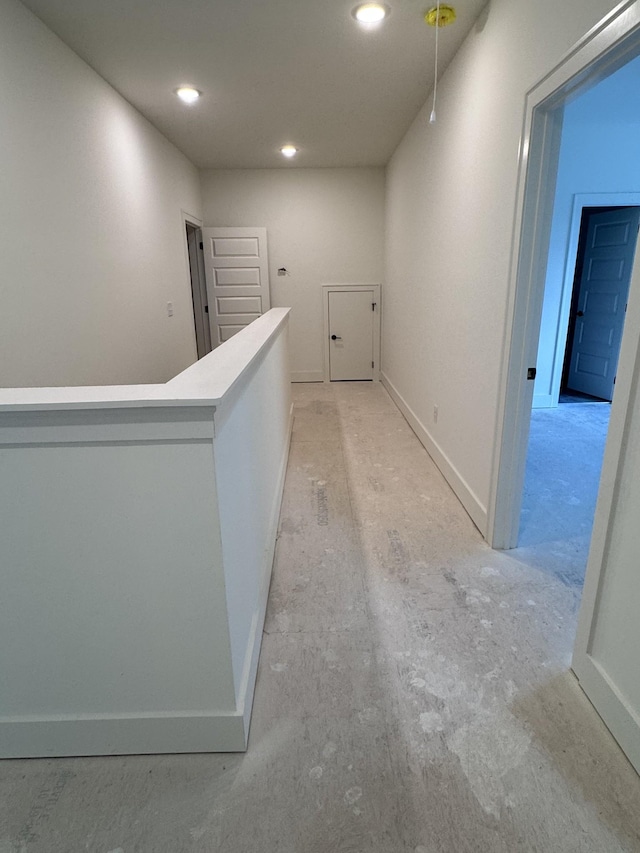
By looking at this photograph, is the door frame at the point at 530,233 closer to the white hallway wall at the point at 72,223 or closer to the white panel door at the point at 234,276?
the white hallway wall at the point at 72,223

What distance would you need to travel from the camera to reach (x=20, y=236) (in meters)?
2.07

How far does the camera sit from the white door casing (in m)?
4.48

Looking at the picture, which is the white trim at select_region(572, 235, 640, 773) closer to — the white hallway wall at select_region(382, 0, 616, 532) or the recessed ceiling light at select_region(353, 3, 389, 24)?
the white hallway wall at select_region(382, 0, 616, 532)

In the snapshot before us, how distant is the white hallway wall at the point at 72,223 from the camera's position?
6.67ft

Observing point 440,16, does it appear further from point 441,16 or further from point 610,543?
point 610,543

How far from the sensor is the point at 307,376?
593 centimetres

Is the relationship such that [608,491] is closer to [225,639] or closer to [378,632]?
[378,632]

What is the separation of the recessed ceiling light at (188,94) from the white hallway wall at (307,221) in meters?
2.11

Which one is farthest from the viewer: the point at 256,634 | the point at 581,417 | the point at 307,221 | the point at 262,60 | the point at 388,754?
the point at 307,221

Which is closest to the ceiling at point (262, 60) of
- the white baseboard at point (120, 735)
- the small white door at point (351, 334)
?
the small white door at point (351, 334)

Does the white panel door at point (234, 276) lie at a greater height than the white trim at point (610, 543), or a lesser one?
A: greater

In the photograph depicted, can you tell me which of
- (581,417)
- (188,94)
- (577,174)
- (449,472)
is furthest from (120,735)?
(577,174)

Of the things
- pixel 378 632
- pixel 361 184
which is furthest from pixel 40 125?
pixel 361 184

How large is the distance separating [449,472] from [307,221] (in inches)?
153
